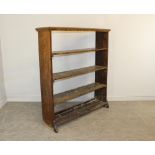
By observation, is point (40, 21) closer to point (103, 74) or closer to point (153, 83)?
point (103, 74)

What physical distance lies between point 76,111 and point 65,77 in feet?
2.17

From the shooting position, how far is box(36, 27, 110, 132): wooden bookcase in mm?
2304

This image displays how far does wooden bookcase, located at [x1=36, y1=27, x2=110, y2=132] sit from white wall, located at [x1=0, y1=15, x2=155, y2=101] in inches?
12.6

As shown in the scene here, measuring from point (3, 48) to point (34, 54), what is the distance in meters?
0.57

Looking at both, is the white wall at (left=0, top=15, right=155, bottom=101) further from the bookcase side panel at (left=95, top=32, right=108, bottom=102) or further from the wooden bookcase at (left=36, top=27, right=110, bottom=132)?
the wooden bookcase at (left=36, top=27, right=110, bottom=132)

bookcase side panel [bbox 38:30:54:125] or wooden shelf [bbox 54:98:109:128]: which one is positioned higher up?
bookcase side panel [bbox 38:30:54:125]

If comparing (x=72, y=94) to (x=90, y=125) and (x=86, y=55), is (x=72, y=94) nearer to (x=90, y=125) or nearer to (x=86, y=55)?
(x=90, y=125)

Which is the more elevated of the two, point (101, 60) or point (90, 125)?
point (101, 60)

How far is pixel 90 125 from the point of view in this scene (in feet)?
8.50

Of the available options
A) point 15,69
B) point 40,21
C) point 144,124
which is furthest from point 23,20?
point 144,124

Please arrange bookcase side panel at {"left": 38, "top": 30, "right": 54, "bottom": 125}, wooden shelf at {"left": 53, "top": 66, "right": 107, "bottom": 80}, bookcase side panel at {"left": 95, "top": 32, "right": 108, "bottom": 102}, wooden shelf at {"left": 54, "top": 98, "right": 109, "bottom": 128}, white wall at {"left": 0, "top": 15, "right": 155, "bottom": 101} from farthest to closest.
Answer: white wall at {"left": 0, "top": 15, "right": 155, "bottom": 101} < bookcase side panel at {"left": 95, "top": 32, "right": 108, "bottom": 102} < wooden shelf at {"left": 54, "top": 98, "right": 109, "bottom": 128} < wooden shelf at {"left": 53, "top": 66, "right": 107, "bottom": 80} < bookcase side panel at {"left": 38, "top": 30, "right": 54, "bottom": 125}

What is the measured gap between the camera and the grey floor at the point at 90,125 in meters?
2.30

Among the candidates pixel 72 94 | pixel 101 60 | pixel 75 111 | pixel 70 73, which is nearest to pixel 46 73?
pixel 70 73

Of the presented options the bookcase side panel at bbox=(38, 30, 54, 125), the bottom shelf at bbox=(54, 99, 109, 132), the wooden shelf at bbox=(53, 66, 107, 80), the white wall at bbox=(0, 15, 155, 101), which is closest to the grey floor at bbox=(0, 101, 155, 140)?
the bottom shelf at bbox=(54, 99, 109, 132)
